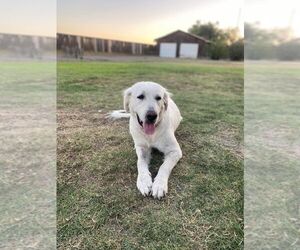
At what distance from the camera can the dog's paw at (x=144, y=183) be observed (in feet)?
5.36

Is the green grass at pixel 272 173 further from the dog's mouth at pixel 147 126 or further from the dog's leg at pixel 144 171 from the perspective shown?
the dog's mouth at pixel 147 126

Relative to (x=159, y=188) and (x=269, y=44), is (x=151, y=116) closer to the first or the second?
(x=159, y=188)

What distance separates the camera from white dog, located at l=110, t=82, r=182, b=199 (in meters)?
1.69

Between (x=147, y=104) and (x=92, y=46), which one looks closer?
(x=147, y=104)

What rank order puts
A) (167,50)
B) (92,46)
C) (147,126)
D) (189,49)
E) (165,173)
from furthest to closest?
(189,49), (167,50), (92,46), (147,126), (165,173)

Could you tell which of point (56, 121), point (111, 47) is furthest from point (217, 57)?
point (56, 121)

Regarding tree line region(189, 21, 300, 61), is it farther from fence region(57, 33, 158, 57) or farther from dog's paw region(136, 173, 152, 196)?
fence region(57, 33, 158, 57)

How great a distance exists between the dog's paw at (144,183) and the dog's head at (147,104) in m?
0.29

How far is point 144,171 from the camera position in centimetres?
179

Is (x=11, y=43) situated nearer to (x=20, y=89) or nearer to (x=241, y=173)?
(x=20, y=89)

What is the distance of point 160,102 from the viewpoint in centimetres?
187

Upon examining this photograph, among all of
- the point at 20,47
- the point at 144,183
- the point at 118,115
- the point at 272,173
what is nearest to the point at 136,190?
the point at 144,183

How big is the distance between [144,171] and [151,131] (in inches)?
10.0

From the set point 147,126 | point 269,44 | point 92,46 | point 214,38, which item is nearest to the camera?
point 147,126
